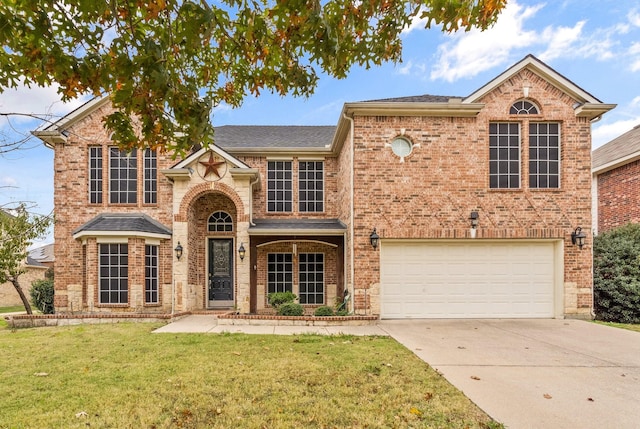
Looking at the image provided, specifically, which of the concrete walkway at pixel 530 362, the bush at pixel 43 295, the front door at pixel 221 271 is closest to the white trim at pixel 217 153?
the front door at pixel 221 271

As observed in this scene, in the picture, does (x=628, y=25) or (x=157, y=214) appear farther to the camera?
(x=157, y=214)

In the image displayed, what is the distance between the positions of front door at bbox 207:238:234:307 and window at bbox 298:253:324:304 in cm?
262

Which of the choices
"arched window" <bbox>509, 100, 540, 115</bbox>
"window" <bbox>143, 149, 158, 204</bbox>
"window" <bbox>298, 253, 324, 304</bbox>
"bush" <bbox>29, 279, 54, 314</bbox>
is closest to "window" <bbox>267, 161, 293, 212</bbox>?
"window" <bbox>298, 253, 324, 304</bbox>

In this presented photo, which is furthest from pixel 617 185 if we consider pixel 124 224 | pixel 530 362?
pixel 124 224

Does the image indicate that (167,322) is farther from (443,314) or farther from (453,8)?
(453,8)

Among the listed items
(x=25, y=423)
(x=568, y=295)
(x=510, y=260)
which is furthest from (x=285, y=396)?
(x=568, y=295)

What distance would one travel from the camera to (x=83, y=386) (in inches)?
185

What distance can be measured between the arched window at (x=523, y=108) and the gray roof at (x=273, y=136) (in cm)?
637

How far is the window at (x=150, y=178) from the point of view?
41.0 feet

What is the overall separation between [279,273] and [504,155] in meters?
8.26

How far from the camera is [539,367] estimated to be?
5.65 meters

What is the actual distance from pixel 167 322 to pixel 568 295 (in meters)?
11.4

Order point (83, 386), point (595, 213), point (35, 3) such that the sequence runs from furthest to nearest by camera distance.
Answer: point (595, 213), point (83, 386), point (35, 3)

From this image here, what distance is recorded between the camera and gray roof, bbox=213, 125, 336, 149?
1366cm
